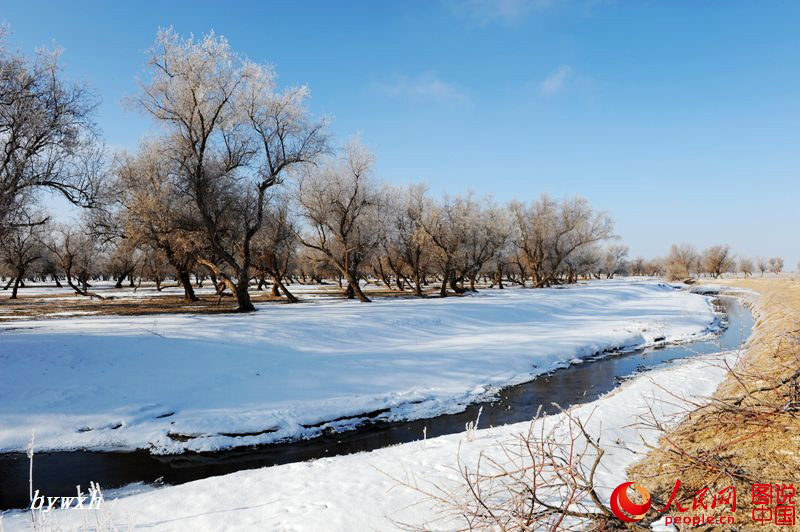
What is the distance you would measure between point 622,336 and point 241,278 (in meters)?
21.0

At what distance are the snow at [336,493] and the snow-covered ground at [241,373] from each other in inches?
131

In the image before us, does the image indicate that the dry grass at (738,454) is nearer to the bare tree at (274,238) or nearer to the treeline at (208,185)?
the treeline at (208,185)

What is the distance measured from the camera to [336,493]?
18.3ft

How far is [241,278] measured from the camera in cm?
2389

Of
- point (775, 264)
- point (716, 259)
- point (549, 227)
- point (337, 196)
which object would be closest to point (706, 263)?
point (716, 259)

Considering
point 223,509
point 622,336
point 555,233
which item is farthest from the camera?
point 555,233

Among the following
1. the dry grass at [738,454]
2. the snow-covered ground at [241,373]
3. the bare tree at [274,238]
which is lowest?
the snow-covered ground at [241,373]

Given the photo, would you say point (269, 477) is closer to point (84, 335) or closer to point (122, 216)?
point (84, 335)

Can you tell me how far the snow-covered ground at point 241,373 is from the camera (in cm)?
992

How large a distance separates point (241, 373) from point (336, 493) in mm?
8465

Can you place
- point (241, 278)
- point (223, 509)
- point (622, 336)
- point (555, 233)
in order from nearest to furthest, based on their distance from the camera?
point (223, 509)
point (622, 336)
point (241, 278)
point (555, 233)

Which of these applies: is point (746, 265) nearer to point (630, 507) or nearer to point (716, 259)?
point (716, 259)

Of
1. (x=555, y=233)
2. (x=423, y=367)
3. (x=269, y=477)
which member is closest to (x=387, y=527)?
(x=269, y=477)

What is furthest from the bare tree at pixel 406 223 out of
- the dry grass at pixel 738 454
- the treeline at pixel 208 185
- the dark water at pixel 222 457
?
the dry grass at pixel 738 454
